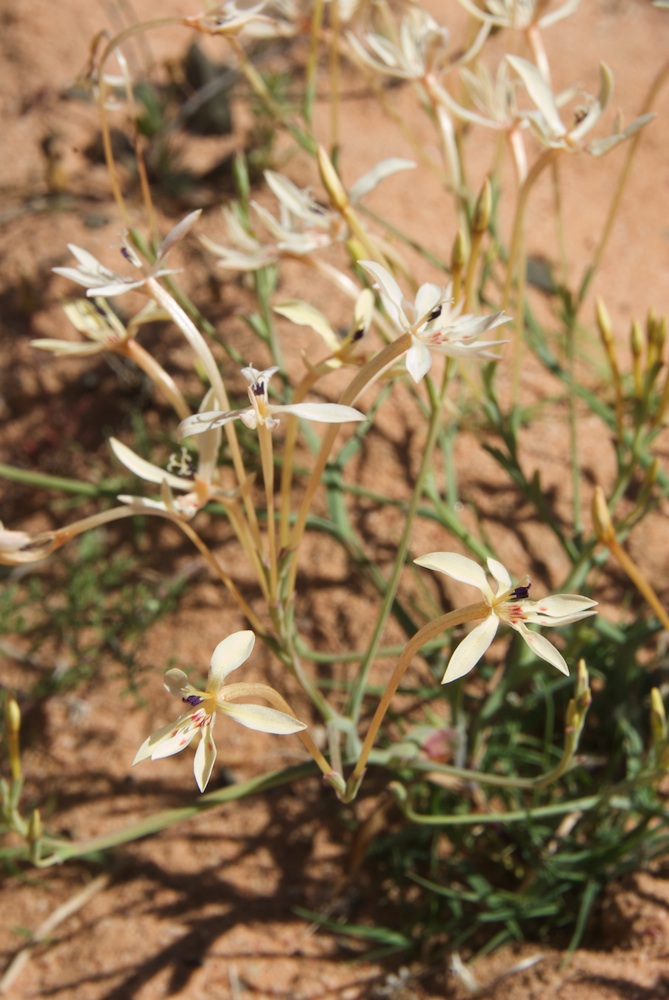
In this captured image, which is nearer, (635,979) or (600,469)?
(635,979)

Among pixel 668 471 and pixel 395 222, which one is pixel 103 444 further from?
pixel 668 471

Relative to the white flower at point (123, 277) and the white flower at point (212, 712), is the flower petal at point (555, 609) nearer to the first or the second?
the white flower at point (212, 712)

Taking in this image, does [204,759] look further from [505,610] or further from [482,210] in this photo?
[482,210]

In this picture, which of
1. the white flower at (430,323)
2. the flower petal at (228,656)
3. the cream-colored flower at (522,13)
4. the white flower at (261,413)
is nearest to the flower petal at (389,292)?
the white flower at (430,323)

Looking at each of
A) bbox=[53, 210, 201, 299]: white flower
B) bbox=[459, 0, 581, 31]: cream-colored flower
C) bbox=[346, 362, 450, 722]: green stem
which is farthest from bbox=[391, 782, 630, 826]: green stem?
bbox=[459, 0, 581, 31]: cream-colored flower

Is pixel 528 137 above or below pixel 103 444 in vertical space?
above

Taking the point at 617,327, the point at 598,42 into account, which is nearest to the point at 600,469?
the point at 617,327

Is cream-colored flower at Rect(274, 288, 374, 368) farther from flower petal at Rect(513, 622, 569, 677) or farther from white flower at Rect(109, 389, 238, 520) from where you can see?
flower petal at Rect(513, 622, 569, 677)
